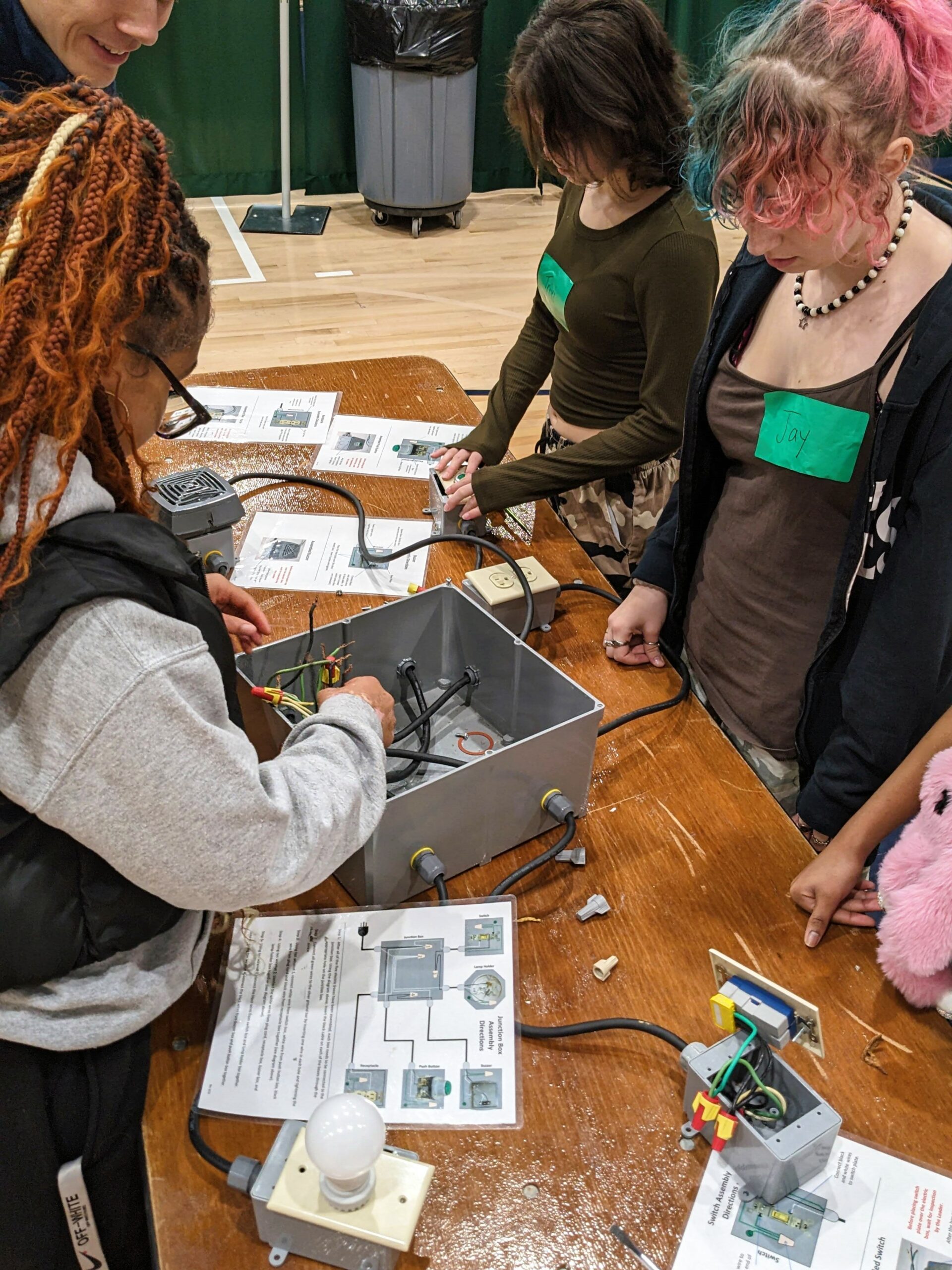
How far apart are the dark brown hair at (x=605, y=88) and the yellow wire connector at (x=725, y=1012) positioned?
44.9 inches

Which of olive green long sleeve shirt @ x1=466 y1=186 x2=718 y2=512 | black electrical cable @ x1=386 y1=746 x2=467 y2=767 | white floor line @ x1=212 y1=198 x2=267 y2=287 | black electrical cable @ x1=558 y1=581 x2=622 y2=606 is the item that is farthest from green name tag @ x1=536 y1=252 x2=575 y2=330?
white floor line @ x1=212 y1=198 x2=267 y2=287

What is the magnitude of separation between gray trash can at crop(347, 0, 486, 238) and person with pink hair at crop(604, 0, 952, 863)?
3399mm

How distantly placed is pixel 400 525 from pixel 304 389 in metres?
0.49

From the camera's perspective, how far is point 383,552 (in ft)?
4.83

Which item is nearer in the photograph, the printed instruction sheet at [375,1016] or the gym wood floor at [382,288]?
the printed instruction sheet at [375,1016]

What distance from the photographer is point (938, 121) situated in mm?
978

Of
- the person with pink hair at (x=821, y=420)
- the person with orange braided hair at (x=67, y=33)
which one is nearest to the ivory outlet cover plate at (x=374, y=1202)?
the person with pink hair at (x=821, y=420)

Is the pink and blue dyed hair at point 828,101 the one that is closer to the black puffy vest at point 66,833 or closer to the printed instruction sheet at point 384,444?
the black puffy vest at point 66,833

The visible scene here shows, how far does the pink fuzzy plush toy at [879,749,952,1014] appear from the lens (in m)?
0.87

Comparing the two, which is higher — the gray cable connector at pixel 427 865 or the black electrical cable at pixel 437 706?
the gray cable connector at pixel 427 865

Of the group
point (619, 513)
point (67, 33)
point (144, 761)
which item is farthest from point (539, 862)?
point (67, 33)

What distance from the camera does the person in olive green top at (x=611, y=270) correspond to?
1.41m

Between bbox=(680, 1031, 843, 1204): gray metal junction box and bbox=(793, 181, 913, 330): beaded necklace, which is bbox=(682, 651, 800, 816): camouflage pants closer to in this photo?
bbox=(793, 181, 913, 330): beaded necklace

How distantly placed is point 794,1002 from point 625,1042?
0.53ft
